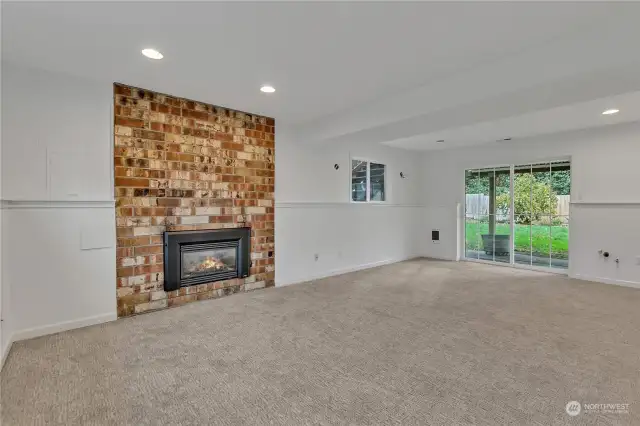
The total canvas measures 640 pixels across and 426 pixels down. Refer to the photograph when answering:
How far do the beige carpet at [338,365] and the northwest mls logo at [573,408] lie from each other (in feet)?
0.10

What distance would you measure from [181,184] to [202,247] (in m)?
0.79

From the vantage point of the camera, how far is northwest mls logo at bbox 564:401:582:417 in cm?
184

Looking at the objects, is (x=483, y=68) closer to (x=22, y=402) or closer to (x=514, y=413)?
(x=514, y=413)

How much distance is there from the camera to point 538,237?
5824 mm

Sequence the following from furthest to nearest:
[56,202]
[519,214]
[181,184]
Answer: [519,214], [181,184], [56,202]

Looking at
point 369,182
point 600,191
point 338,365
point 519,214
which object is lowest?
point 338,365

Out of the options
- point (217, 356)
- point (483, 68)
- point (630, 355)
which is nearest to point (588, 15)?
point (483, 68)

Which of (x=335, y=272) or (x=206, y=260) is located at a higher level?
(x=206, y=260)

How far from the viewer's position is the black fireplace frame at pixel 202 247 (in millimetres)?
3746

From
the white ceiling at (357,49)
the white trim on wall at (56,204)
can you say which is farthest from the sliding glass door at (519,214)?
the white trim on wall at (56,204)

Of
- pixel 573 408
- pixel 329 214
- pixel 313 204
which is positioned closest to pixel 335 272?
pixel 329 214

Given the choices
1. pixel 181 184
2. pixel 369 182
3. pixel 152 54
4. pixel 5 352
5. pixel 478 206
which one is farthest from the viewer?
pixel 478 206

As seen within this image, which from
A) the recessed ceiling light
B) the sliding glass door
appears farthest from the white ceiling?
the sliding glass door

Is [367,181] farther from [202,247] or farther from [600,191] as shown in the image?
[600,191]
